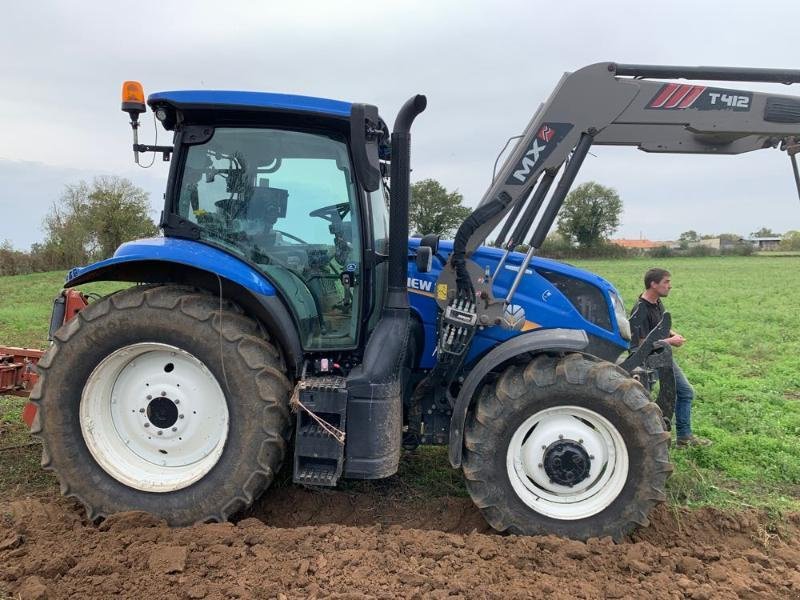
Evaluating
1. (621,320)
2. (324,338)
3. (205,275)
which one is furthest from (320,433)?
(621,320)

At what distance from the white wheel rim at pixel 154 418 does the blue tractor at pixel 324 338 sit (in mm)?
12

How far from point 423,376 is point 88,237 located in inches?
1388

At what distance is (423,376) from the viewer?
4.12 meters

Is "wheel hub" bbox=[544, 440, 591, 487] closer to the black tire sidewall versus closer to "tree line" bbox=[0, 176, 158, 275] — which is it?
the black tire sidewall

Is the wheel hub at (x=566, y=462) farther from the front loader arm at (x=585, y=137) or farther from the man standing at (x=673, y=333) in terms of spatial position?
the man standing at (x=673, y=333)

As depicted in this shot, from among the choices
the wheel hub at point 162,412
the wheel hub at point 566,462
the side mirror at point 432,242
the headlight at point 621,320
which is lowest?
the wheel hub at point 566,462

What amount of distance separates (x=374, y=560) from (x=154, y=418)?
1.55 metres

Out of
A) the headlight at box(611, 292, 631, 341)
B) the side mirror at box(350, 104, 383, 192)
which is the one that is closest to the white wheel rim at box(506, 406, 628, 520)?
the headlight at box(611, 292, 631, 341)

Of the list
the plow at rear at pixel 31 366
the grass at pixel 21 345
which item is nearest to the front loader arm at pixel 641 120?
the plow at rear at pixel 31 366

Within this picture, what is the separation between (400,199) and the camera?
343 centimetres

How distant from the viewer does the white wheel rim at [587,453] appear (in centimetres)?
352

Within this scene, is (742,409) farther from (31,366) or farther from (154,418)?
(31,366)

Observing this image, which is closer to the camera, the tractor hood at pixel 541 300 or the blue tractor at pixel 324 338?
the blue tractor at pixel 324 338

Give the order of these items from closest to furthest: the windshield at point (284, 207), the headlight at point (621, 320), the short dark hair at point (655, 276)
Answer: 1. the windshield at point (284, 207)
2. the headlight at point (621, 320)
3. the short dark hair at point (655, 276)
